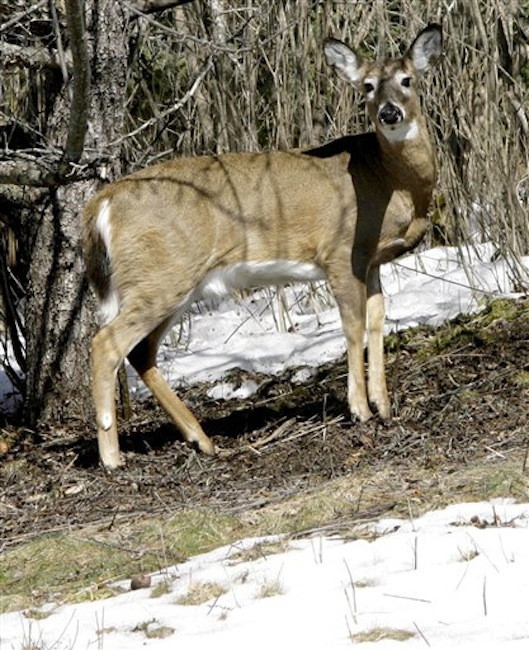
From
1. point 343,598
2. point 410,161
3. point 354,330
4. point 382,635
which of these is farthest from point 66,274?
point 382,635

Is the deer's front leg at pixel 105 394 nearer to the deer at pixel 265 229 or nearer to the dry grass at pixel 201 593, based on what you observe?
the deer at pixel 265 229

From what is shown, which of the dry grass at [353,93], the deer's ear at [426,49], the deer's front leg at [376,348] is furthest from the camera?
the dry grass at [353,93]

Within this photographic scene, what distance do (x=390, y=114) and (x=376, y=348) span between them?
52.3 inches

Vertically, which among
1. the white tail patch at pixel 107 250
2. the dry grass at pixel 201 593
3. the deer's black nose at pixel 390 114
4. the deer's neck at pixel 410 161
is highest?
the deer's black nose at pixel 390 114

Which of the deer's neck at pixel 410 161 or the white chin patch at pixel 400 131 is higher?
the white chin patch at pixel 400 131

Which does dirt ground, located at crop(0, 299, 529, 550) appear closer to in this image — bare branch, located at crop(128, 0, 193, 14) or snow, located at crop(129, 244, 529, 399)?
snow, located at crop(129, 244, 529, 399)

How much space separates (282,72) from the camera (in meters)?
10.2

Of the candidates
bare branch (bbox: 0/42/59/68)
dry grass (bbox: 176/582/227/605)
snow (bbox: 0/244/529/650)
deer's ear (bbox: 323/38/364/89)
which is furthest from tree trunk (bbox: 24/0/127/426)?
dry grass (bbox: 176/582/227/605)

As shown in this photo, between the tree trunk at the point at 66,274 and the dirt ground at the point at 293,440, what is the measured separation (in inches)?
9.2

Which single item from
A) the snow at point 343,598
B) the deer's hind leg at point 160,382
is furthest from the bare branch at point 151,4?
the snow at point 343,598

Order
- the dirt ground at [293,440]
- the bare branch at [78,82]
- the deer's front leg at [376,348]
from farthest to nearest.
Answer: the deer's front leg at [376,348] → the dirt ground at [293,440] → the bare branch at [78,82]

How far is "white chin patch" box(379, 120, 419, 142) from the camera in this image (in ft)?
24.8

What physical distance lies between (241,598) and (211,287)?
3043 mm

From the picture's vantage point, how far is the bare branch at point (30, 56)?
7.96 meters
